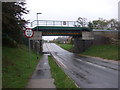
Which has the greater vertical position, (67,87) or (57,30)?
(57,30)

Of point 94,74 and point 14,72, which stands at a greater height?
point 14,72

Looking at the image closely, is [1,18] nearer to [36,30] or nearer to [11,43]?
[11,43]

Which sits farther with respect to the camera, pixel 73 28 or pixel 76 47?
pixel 76 47

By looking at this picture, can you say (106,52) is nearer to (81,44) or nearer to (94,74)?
(81,44)

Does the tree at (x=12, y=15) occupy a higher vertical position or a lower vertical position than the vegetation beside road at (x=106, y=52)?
higher

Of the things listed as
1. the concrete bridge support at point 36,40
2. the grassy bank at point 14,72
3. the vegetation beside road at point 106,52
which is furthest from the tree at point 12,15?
the concrete bridge support at point 36,40

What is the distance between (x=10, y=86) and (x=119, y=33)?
4515cm

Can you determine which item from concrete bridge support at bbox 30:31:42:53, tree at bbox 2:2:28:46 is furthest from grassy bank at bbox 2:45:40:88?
concrete bridge support at bbox 30:31:42:53

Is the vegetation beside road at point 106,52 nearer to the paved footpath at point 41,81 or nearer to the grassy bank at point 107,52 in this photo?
the grassy bank at point 107,52

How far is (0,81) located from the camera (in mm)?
11430

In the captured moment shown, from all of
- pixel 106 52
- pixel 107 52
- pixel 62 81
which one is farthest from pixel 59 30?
pixel 62 81

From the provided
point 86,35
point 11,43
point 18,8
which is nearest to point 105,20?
point 86,35

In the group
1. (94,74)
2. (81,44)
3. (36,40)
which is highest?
(36,40)

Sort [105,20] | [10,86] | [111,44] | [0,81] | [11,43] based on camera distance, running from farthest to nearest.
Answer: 1. [105,20]
2. [111,44]
3. [11,43]
4. [0,81]
5. [10,86]
